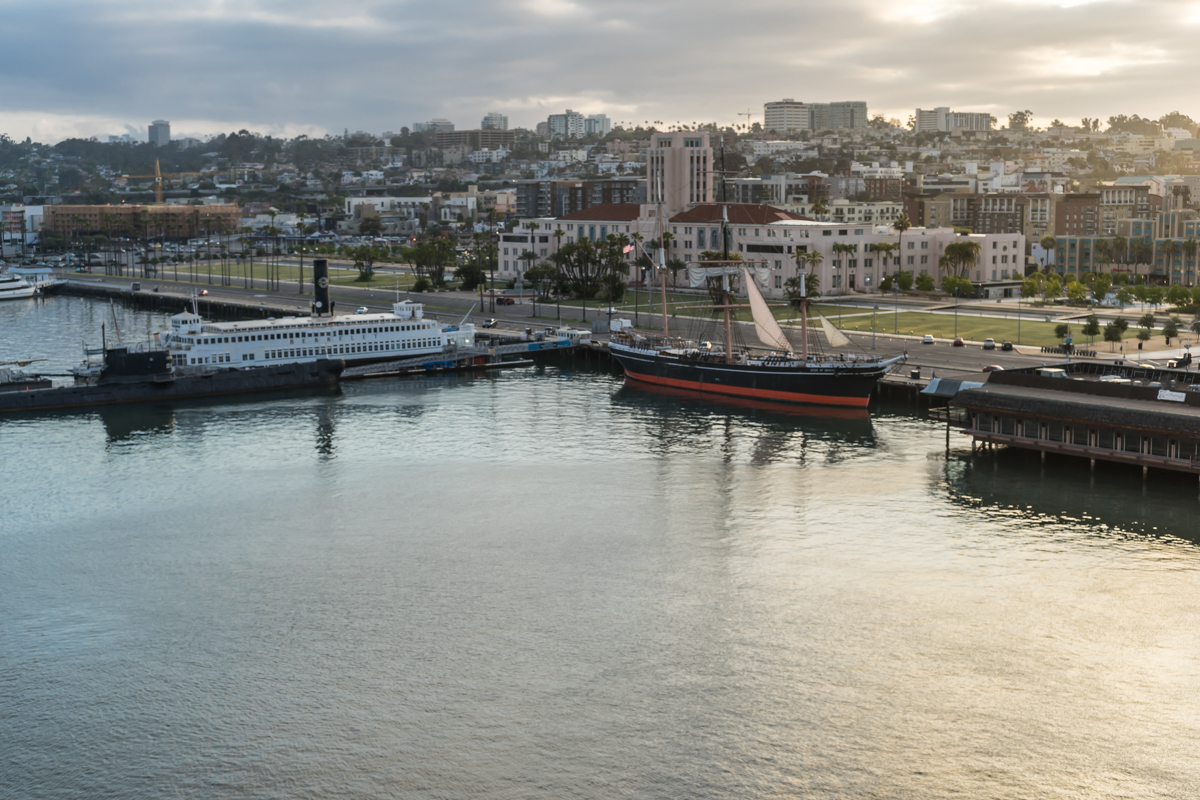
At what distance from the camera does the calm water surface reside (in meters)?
26.0

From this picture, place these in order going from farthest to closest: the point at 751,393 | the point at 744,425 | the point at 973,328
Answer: the point at 973,328 < the point at 751,393 < the point at 744,425

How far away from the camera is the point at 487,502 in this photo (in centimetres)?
4553

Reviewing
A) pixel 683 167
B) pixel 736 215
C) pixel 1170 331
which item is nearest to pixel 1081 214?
pixel 683 167

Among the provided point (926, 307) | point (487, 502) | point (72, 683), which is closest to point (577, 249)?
point (926, 307)

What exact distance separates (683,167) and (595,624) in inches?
4593

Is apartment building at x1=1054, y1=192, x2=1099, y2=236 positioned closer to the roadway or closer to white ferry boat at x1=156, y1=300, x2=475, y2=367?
the roadway

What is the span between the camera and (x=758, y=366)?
228 feet

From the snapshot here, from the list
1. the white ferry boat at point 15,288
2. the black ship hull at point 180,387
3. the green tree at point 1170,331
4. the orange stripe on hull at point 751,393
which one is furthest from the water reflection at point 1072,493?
the white ferry boat at point 15,288

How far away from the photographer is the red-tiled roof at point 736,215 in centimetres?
11956

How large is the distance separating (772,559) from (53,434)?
135 feet

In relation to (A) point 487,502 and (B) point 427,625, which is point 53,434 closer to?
(A) point 487,502

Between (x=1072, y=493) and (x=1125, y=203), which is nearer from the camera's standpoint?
(x=1072, y=493)

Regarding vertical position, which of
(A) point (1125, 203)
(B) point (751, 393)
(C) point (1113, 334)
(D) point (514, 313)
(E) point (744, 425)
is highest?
(A) point (1125, 203)

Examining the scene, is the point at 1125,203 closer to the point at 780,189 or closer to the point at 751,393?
the point at 780,189
